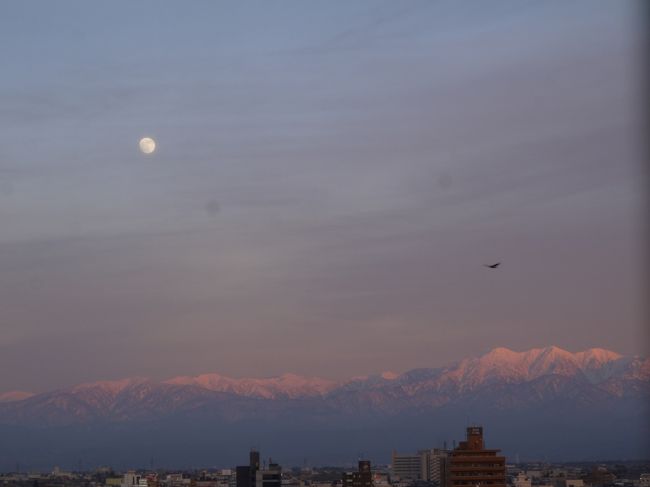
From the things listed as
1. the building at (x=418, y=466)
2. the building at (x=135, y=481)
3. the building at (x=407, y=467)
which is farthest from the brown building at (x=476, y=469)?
the building at (x=407, y=467)

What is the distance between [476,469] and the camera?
69.6m

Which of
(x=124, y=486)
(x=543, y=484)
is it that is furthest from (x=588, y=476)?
(x=124, y=486)

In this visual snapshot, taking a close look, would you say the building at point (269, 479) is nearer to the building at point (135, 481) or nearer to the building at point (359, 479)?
the building at point (359, 479)

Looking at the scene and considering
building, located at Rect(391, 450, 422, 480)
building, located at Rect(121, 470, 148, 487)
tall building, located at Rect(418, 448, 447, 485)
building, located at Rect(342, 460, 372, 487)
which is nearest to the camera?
building, located at Rect(342, 460, 372, 487)

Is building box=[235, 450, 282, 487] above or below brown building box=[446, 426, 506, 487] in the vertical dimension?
above

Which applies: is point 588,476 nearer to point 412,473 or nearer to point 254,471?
point 412,473

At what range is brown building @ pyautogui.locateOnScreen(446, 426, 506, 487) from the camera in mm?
69188

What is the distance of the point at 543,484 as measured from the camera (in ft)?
443

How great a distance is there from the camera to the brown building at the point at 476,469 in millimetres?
69188

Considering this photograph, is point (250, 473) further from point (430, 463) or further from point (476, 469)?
point (476, 469)

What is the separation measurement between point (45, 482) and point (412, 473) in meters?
48.5

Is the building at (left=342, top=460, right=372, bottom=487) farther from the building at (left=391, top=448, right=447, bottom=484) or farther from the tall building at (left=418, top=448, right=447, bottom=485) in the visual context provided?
the building at (left=391, top=448, right=447, bottom=484)

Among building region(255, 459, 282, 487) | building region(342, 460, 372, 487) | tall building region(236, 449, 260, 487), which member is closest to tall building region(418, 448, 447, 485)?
tall building region(236, 449, 260, 487)

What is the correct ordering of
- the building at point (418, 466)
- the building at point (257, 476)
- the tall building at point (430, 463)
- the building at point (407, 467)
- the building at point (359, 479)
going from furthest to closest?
the building at point (407, 467)
the building at point (418, 466)
the tall building at point (430, 463)
the building at point (257, 476)
the building at point (359, 479)
